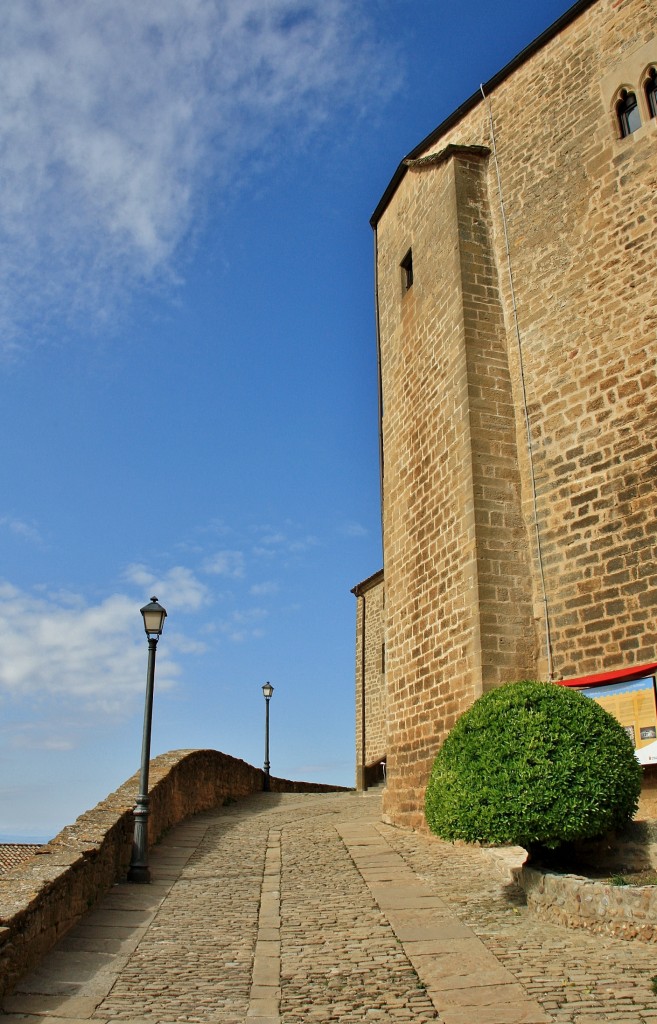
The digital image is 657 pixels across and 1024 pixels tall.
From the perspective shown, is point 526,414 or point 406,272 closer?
point 526,414

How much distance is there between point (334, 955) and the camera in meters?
5.07

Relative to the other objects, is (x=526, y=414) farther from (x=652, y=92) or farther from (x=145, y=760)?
(x=145, y=760)

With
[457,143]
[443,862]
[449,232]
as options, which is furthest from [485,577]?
[457,143]

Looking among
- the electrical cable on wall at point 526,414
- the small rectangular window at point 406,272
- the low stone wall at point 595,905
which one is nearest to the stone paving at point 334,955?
the low stone wall at point 595,905

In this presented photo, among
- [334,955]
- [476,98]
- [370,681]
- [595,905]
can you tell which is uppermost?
[476,98]

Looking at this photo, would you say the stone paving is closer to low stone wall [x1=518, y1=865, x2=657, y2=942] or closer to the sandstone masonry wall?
low stone wall [x1=518, y1=865, x2=657, y2=942]

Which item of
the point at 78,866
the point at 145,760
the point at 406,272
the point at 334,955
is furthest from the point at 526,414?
the point at 78,866

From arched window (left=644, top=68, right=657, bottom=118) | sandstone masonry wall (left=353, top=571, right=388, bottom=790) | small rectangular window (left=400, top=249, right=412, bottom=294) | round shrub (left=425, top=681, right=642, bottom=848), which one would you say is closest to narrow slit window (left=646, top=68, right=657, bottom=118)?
arched window (left=644, top=68, right=657, bottom=118)

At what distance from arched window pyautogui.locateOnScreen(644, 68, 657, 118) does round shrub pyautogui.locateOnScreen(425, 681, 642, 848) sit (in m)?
7.50

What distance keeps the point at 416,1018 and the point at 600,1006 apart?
932mm

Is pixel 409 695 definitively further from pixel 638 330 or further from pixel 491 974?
Result: pixel 491 974

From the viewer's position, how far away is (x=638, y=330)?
946cm

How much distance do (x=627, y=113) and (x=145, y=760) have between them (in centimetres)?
991

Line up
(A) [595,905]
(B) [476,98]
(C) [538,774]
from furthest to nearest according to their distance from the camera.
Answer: (B) [476,98]
(C) [538,774]
(A) [595,905]
